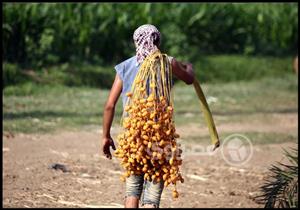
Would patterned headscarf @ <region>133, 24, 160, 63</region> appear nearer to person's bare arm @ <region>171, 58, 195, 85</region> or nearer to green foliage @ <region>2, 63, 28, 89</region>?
person's bare arm @ <region>171, 58, 195, 85</region>

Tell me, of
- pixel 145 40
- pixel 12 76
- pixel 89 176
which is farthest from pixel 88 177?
pixel 12 76

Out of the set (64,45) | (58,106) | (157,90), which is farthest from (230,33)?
(157,90)

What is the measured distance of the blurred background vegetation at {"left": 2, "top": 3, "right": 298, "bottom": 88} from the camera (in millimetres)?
15484

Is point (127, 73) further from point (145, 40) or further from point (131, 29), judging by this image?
point (131, 29)

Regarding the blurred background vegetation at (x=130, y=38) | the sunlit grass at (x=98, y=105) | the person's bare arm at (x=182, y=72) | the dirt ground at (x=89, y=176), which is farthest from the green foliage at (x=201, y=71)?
the person's bare arm at (x=182, y=72)

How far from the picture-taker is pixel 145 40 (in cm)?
537

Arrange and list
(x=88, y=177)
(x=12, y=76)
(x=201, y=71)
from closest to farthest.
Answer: (x=88, y=177) < (x=12, y=76) < (x=201, y=71)

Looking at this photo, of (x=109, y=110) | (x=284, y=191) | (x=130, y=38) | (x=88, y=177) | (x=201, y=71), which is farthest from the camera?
(x=201, y=71)

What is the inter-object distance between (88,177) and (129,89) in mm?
2500

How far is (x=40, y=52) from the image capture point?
1554cm

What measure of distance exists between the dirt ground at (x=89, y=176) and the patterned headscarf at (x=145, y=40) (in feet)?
5.96

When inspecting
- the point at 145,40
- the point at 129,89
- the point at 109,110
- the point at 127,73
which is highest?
the point at 145,40

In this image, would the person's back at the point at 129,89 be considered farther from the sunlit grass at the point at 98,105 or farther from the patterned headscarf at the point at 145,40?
the sunlit grass at the point at 98,105

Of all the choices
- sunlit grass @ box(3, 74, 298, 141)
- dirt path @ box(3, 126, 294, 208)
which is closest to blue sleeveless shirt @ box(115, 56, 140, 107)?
dirt path @ box(3, 126, 294, 208)
